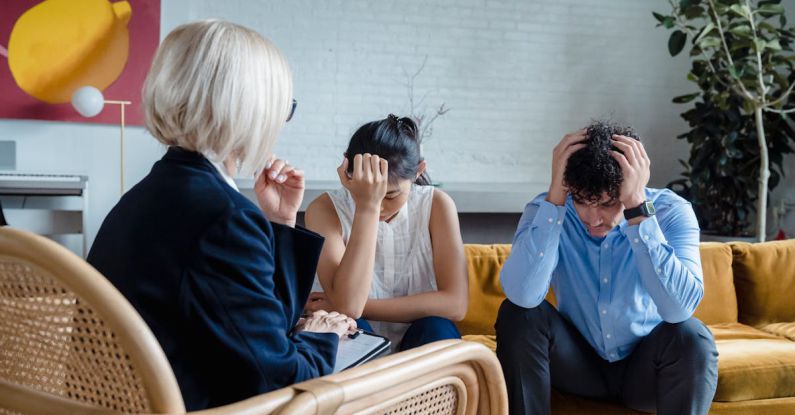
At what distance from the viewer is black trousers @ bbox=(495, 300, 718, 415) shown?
1886 millimetres

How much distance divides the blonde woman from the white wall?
385 cm

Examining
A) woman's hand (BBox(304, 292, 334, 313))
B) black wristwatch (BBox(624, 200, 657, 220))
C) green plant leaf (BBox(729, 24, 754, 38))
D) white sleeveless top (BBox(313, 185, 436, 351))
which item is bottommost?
woman's hand (BBox(304, 292, 334, 313))

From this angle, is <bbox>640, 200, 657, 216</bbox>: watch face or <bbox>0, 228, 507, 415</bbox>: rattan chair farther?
<bbox>640, 200, 657, 216</bbox>: watch face

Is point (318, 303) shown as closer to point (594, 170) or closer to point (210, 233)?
point (594, 170)

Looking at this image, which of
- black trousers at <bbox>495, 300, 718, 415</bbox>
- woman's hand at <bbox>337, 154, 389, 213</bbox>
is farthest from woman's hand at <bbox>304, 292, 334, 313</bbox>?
black trousers at <bbox>495, 300, 718, 415</bbox>

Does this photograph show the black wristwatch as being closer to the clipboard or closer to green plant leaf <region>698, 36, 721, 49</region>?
the clipboard

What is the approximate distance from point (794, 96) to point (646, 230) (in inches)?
158

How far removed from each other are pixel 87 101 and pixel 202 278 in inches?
149

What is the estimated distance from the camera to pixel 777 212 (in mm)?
5848

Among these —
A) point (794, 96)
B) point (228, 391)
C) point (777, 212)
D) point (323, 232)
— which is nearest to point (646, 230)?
point (323, 232)

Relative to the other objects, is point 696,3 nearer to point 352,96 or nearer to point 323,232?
point 352,96

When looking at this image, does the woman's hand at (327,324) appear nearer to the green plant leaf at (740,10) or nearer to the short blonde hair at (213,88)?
the short blonde hair at (213,88)

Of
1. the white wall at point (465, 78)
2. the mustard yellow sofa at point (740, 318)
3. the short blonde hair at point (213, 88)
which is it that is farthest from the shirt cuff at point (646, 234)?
the white wall at point (465, 78)

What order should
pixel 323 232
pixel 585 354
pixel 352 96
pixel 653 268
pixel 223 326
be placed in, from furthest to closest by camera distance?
pixel 352 96
pixel 323 232
pixel 585 354
pixel 653 268
pixel 223 326
